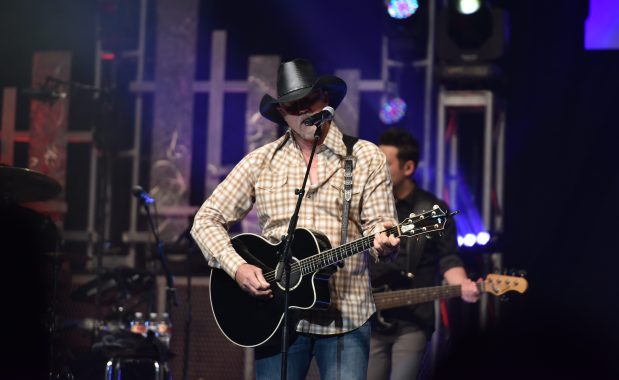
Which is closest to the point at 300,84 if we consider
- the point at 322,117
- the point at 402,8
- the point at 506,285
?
the point at 322,117

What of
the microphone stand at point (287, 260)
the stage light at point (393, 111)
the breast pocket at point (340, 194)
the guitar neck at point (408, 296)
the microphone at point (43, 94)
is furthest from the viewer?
the microphone at point (43, 94)

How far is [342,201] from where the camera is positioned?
3.86 meters

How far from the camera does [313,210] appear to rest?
3.87 m

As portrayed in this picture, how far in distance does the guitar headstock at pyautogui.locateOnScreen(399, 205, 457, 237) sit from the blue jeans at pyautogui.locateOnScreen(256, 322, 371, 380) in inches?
18.6

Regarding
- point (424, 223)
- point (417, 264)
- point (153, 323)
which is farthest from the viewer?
point (153, 323)

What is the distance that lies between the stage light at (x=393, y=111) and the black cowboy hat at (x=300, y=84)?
3.33 metres

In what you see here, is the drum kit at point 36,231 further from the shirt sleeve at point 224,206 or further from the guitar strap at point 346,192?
the guitar strap at point 346,192

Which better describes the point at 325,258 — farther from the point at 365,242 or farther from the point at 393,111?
the point at 393,111

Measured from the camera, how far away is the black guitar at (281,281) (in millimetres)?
3689

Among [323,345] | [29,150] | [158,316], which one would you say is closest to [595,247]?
[158,316]

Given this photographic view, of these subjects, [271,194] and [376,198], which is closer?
[376,198]

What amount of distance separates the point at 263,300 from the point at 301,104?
864 mm

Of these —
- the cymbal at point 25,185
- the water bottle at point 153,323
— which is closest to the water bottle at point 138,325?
the water bottle at point 153,323

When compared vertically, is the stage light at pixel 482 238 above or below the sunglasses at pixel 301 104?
below
